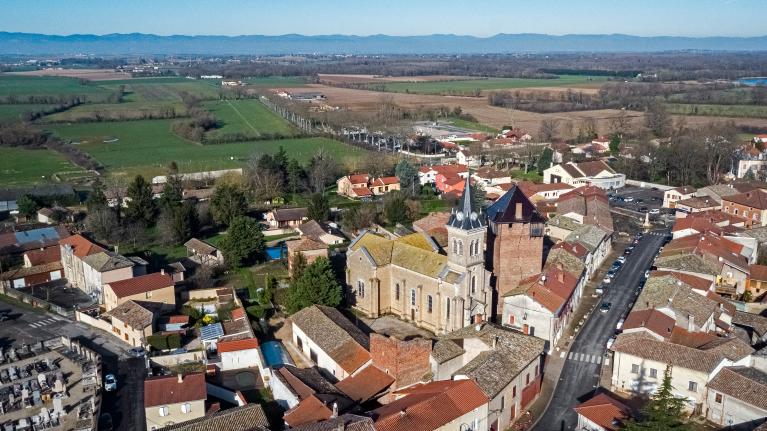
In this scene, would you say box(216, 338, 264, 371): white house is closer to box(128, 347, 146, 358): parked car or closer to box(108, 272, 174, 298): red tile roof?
box(128, 347, 146, 358): parked car

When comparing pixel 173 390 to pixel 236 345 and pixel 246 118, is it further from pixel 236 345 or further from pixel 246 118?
pixel 246 118

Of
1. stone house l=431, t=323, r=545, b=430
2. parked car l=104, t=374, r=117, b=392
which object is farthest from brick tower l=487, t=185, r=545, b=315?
parked car l=104, t=374, r=117, b=392

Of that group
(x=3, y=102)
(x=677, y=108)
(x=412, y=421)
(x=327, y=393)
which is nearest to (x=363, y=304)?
(x=327, y=393)

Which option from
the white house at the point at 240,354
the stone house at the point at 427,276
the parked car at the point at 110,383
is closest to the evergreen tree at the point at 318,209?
the stone house at the point at 427,276

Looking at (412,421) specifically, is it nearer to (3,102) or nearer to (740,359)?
A: (740,359)

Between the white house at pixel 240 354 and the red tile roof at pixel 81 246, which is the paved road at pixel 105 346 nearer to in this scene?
the white house at pixel 240 354

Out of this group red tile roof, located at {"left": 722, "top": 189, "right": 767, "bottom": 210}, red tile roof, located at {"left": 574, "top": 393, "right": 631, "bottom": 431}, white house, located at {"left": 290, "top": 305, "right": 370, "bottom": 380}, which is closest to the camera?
red tile roof, located at {"left": 574, "top": 393, "right": 631, "bottom": 431}

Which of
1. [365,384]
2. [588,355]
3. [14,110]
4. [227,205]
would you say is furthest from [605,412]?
[14,110]
